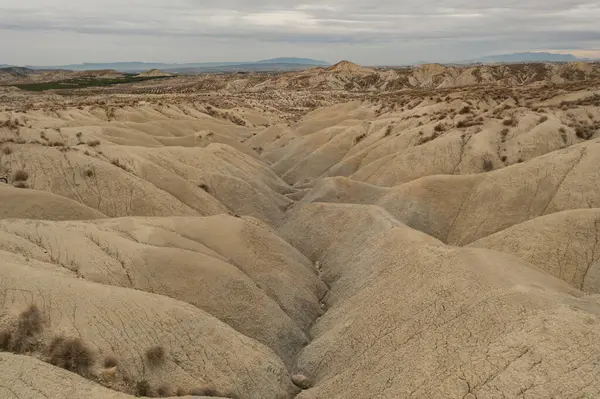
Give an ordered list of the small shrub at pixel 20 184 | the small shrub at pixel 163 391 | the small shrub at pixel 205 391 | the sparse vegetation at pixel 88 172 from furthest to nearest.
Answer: the sparse vegetation at pixel 88 172 < the small shrub at pixel 20 184 < the small shrub at pixel 205 391 < the small shrub at pixel 163 391

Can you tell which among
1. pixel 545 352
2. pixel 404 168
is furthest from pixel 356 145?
pixel 545 352

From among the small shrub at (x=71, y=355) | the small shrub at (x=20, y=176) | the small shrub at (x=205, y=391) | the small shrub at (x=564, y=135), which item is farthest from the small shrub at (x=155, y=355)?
the small shrub at (x=564, y=135)

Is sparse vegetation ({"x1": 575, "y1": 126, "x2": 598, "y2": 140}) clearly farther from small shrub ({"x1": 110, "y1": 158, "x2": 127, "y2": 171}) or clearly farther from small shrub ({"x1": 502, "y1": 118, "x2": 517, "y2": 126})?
small shrub ({"x1": 110, "y1": 158, "x2": 127, "y2": 171})

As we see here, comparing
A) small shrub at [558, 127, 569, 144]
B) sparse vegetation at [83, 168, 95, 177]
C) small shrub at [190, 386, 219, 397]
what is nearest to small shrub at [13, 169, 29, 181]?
sparse vegetation at [83, 168, 95, 177]

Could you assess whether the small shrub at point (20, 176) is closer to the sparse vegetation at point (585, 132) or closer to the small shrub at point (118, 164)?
the small shrub at point (118, 164)

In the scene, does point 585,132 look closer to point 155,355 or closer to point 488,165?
point 488,165

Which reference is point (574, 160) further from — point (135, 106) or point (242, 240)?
point (135, 106)
